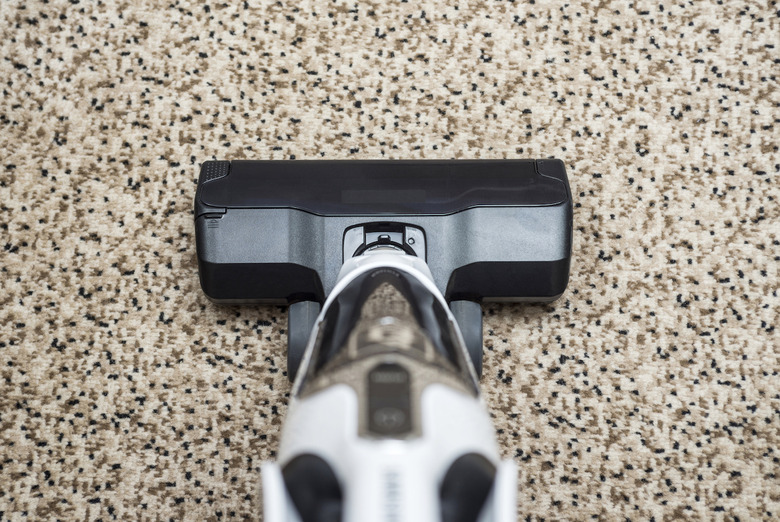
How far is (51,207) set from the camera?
836 millimetres

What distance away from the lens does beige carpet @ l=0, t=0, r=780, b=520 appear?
0.79 metres

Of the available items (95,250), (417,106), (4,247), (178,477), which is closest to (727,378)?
(417,106)

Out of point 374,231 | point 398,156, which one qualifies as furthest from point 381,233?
point 398,156

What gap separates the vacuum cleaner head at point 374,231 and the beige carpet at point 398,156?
8 centimetres

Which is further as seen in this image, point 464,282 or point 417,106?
point 417,106

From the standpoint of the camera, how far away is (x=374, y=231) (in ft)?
2.47

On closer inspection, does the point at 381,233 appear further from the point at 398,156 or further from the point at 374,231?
the point at 398,156

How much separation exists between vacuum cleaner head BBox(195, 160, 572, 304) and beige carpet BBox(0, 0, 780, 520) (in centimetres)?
8

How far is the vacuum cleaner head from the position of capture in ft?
2.43

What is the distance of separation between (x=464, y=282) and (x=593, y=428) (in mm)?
247

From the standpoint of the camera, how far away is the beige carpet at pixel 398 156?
788mm

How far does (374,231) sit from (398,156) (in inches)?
5.6

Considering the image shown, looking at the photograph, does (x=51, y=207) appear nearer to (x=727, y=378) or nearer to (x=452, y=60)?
(x=452, y=60)

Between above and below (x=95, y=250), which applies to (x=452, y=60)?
above
